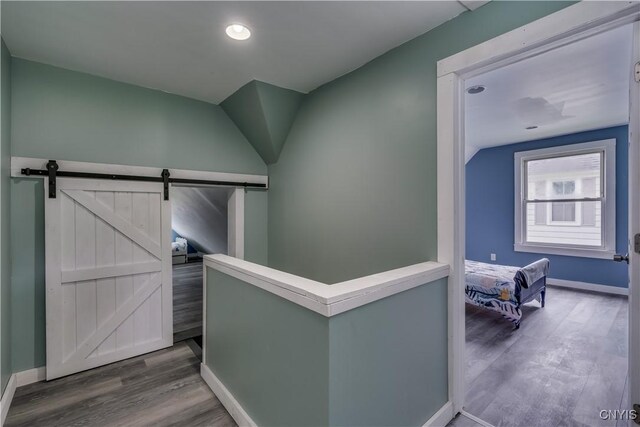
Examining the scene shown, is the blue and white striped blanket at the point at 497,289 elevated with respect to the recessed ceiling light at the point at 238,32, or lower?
lower

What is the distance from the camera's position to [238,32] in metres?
1.80

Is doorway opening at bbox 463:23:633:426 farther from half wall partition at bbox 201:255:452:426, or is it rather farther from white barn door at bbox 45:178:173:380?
white barn door at bbox 45:178:173:380

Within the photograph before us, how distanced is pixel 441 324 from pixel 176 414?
1.70 metres

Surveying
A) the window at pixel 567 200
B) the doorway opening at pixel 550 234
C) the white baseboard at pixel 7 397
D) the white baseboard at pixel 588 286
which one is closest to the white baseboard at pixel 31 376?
the white baseboard at pixel 7 397

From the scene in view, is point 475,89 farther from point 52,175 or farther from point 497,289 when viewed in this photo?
point 52,175

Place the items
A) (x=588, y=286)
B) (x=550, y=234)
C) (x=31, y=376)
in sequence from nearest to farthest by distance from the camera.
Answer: (x=31, y=376) < (x=588, y=286) < (x=550, y=234)

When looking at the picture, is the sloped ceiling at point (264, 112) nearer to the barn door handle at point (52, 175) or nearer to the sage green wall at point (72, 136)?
the sage green wall at point (72, 136)

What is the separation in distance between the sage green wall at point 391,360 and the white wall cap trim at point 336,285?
4cm

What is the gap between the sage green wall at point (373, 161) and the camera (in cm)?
177

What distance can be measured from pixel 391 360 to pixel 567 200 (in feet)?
15.8

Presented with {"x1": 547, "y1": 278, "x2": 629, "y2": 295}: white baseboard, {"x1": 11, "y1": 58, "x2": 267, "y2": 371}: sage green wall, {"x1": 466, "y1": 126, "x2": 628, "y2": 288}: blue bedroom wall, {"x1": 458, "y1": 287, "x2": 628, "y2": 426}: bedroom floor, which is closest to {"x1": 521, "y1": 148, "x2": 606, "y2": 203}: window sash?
{"x1": 466, "y1": 126, "x2": 628, "y2": 288}: blue bedroom wall

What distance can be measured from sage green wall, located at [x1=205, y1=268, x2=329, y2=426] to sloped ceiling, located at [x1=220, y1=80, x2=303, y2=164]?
150cm

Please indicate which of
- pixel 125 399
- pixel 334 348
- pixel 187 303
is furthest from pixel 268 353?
pixel 187 303

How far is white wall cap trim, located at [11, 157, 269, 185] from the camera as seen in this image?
2086 mm
